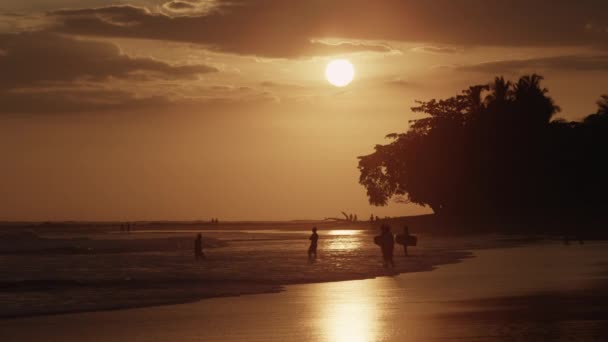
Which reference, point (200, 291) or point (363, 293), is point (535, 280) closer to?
point (363, 293)

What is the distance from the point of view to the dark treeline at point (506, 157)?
88062mm

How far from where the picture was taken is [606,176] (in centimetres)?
8675

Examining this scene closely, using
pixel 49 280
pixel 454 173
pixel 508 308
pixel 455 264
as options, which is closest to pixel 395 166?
pixel 454 173

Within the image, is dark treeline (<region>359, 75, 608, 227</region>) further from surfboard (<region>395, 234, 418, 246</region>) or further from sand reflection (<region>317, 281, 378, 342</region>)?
sand reflection (<region>317, 281, 378, 342</region>)

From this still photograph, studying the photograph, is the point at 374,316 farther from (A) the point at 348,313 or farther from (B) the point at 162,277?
(B) the point at 162,277

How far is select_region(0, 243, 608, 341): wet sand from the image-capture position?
17203mm

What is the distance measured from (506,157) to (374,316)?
245 ft

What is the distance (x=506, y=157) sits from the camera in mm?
92125

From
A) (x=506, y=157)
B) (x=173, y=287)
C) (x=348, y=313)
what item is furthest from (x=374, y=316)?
(x=506, y=157)

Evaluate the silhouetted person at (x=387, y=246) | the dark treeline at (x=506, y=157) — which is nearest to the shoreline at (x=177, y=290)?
the silhouetted person at (x=387, y=246)

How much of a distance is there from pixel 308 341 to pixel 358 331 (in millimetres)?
1362

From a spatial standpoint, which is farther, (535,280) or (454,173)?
(454,173)

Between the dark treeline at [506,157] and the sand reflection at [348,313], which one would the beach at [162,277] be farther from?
the dark treeline at [506,157]

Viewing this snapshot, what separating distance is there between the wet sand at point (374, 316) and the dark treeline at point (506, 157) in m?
60.4
